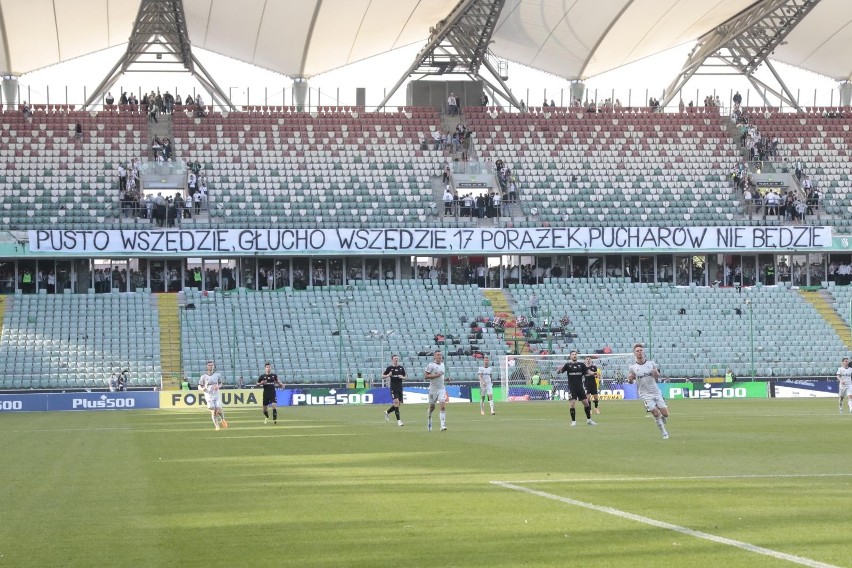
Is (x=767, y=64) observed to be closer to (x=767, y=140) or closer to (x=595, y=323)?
(x=767, y=140)

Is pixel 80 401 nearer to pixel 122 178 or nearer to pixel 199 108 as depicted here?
pixel 122 178

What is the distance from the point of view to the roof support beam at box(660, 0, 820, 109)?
227 ft

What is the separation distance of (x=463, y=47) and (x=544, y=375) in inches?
889

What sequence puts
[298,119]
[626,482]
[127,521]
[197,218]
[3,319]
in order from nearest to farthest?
1. [127,521]
2. [626,482]
3. [3,319]
4. [197,218]
5. [298,119]

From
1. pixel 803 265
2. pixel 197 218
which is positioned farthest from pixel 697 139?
pixel 197 218

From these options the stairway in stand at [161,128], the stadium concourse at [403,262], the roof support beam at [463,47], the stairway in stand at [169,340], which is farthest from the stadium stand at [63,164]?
the roof support beam at [463,47]

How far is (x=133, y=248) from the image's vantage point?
204 feet

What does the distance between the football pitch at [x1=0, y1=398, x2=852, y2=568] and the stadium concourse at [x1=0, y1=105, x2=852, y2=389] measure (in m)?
28.2

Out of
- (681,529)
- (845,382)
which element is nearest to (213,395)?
(845,382)

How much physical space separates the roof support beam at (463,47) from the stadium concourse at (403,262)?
2.17 metres

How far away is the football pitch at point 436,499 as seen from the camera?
37.4 feet

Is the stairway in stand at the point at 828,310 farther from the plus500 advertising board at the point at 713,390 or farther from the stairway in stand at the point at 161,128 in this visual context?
the stairway in stand at the point at 161,128

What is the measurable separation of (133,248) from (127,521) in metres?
49.3

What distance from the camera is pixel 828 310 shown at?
6438 cm
